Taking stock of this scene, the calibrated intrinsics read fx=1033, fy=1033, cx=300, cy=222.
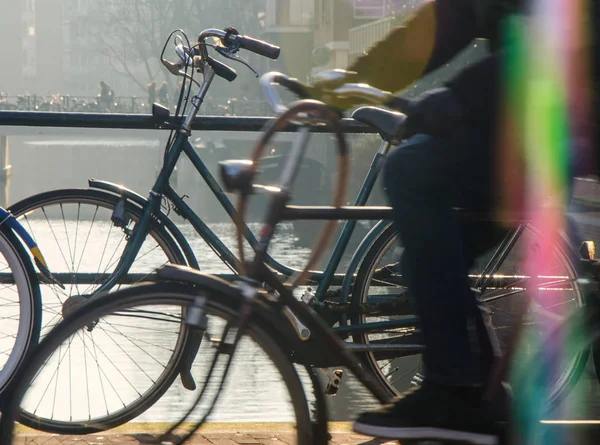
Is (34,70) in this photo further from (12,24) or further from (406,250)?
(406,250)

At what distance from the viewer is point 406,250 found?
1.94m

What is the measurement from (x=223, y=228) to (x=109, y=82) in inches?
2151

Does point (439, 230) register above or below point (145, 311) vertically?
above

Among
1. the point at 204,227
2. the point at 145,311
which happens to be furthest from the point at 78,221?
the point at 145,311

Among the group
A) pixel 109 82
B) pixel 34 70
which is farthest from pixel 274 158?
pixel 34 70

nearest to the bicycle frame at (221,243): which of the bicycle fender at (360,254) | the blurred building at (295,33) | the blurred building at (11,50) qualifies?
the bicycle fender at (360,254)

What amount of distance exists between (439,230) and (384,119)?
235 millimetres

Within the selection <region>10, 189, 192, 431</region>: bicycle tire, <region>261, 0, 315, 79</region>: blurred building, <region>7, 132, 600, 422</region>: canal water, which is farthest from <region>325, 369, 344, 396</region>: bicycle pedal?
<region>261, 0, 315, 79</region>: blurred building

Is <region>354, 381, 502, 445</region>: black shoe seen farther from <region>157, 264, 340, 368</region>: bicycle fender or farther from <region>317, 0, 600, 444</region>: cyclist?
<region>157, 264, 340, 368</region>: bicycle fender

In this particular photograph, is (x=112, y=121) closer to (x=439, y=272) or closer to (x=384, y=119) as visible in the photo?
(x=384, y=119)

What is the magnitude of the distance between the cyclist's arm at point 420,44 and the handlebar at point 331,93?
119 mm

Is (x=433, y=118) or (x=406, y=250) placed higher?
(x=433, y=118)

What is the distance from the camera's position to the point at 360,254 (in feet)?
10.1

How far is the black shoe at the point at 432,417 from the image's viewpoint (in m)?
1.93
